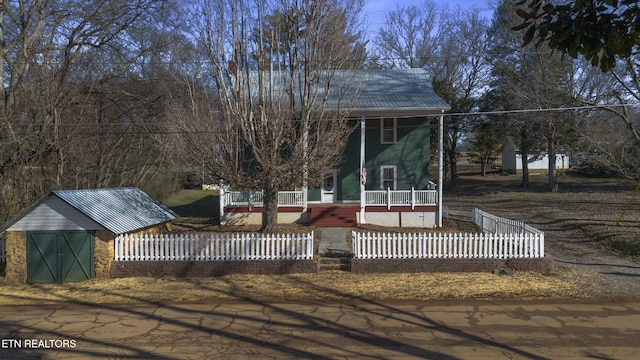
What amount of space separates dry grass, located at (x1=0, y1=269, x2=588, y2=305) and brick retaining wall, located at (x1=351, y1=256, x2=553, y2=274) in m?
0.30

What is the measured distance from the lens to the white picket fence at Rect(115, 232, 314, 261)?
1258 cm

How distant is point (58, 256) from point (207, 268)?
3781mm

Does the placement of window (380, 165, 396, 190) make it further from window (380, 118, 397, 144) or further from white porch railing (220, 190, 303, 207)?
white porch railing (220, 190, 303, 207)

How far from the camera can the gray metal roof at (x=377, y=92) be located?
16797 millimetres

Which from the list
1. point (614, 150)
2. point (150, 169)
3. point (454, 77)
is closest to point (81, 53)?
point (150, 169)

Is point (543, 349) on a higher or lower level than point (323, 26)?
lower

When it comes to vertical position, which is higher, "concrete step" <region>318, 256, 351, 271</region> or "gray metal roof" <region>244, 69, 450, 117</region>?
"gray metal roof" <region>244, 69, 450, 117</region>

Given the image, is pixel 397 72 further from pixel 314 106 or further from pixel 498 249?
pixel 498 249

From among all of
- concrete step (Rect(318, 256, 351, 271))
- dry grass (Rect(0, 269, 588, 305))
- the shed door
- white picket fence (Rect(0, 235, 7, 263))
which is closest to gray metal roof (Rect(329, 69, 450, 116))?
concrete step (Rect(318, 256, 351, 271))

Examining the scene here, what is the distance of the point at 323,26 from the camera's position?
15.4 metres

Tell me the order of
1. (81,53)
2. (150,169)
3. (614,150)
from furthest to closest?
(150,169)
(614,150)
(81,53)

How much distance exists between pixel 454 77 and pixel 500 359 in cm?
4152

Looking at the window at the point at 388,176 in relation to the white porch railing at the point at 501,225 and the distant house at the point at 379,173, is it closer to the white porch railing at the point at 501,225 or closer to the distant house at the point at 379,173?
the distant house at the point at 379,173

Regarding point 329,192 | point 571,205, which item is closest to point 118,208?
point 329,192
